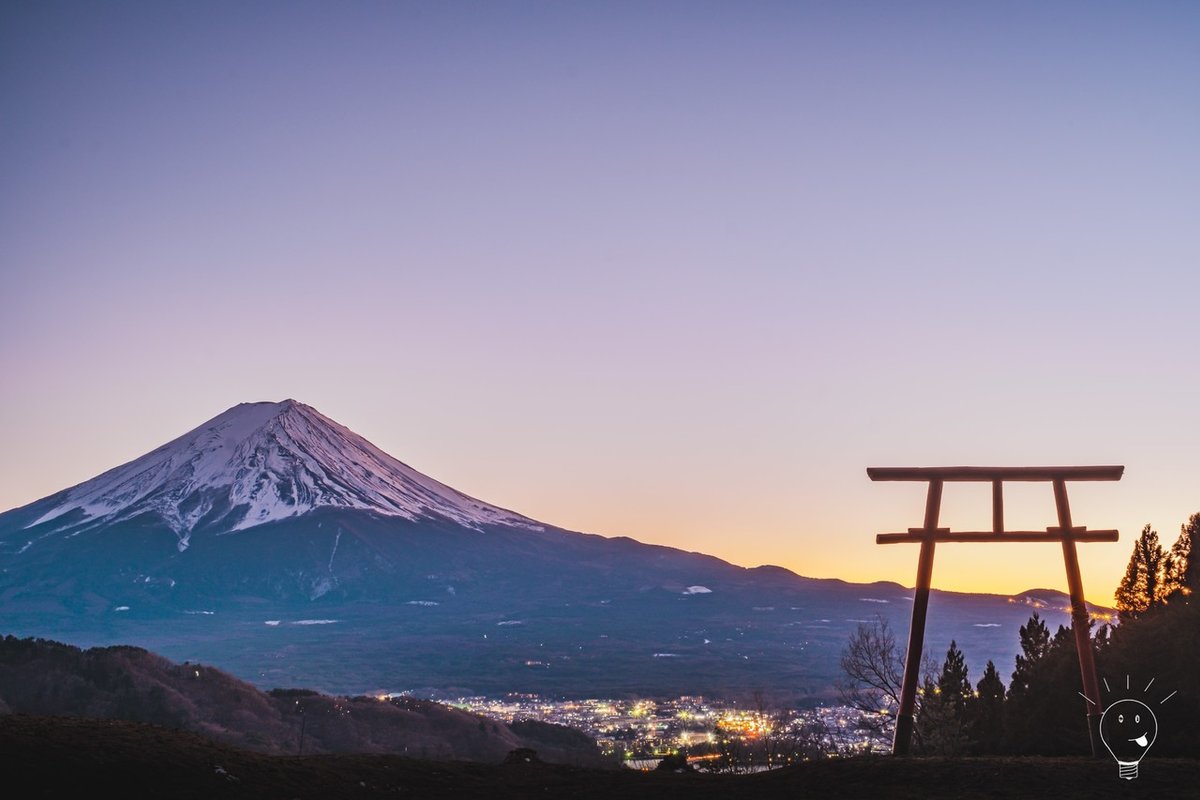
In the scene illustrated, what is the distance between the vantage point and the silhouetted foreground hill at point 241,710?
5594 cm

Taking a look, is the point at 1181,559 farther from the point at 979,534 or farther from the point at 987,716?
the point at 979,534

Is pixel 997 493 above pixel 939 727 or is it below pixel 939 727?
above

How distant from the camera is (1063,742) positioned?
21766mm

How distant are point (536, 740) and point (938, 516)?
2277 inches

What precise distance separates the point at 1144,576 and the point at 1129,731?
35.1 m

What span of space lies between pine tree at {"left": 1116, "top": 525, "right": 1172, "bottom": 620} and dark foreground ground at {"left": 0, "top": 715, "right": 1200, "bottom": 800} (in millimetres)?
32747

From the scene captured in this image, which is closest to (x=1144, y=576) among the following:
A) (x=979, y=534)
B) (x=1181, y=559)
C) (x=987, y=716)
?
(x=1181, y=559)

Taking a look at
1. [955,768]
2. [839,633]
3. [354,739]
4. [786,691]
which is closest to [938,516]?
[955,768]

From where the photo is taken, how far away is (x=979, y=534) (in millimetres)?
14625

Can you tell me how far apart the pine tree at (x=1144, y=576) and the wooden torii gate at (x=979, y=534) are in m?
31.2

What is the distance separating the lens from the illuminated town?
73.1 m

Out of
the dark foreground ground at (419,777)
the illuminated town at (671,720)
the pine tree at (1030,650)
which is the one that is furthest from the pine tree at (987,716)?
the illuminated town at (671,720)

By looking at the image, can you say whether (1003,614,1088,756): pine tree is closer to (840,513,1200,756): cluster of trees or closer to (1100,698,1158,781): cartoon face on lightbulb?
(840,513,1200,756): cluster of trees

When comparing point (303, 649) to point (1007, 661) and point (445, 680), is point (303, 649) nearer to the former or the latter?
point (445, 680)
